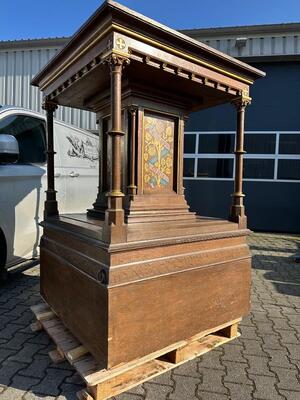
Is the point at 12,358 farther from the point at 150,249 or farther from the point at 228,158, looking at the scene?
the point at 228,158

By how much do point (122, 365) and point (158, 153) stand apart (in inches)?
66.5

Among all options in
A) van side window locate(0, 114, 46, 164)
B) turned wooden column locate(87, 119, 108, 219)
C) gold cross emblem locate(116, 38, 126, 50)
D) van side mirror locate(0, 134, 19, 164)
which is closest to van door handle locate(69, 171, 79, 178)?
van side window locate(0, 114, 46, 164)

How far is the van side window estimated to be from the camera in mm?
4012

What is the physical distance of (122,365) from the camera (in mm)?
2086

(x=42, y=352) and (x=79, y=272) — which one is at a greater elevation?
(x=79, y=272)

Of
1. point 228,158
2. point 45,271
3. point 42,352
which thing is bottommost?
point 42,352

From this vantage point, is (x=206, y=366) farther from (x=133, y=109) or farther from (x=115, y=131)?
(x=133, y=109)

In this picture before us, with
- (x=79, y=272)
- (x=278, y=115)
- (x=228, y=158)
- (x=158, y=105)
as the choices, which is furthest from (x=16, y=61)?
(x=79, y=272)

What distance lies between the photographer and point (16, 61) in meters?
9.06

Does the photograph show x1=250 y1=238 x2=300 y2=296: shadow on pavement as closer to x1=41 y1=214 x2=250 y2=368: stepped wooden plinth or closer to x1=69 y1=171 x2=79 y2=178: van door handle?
x1=41 y1=214 x2=250 y2=368: stepped wooden plinth

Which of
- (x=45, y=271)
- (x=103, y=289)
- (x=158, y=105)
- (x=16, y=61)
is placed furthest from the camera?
(x=16, y=61)

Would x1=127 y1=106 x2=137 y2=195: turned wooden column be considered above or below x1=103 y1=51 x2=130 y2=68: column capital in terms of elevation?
below

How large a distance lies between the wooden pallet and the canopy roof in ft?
6.41

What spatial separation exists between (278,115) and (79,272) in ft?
25.2
